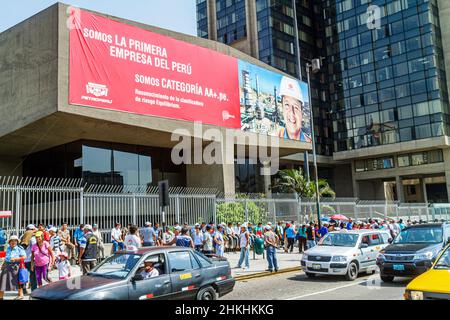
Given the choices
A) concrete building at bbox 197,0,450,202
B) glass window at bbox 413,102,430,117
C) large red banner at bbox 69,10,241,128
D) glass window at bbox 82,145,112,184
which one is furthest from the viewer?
concrete building at bbox 197,0,450,202

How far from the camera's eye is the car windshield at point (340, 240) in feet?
45.6

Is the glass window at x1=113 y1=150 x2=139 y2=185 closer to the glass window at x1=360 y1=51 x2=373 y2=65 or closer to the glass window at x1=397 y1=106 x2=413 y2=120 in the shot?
the glass window at x1=397 y1=106 x2=413 y2=120

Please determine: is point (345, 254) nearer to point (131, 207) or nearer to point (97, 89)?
point (131, 207)

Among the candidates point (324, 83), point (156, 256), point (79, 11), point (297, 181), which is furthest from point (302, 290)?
point (324, 83)

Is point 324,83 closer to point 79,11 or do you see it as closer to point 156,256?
point 79,11

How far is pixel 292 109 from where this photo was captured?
31.9m

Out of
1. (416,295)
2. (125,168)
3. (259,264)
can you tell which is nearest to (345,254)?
(259,264)

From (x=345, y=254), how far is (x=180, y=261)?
616 cm

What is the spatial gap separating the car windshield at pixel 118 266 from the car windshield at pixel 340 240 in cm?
785

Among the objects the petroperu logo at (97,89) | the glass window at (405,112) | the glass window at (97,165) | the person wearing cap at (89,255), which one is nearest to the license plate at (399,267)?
the person wearing cap at (89,255)

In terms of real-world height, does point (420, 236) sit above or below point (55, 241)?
below

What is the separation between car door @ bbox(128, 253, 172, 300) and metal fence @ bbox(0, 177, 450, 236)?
8.06 m

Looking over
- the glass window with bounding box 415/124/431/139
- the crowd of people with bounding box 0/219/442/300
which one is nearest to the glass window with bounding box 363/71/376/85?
the glass window with bounding box 415/124/431/139

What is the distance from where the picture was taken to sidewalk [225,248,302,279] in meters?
14.9
